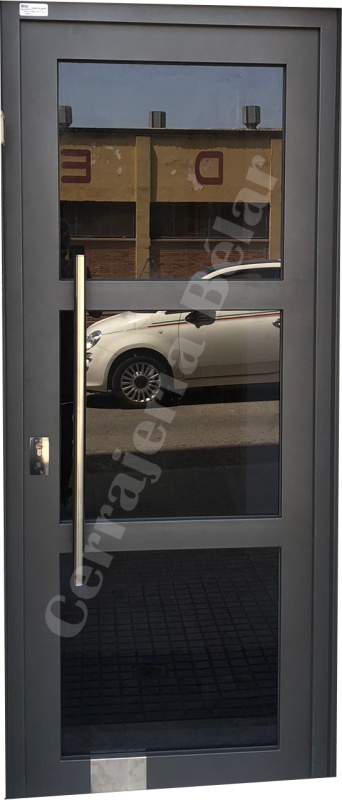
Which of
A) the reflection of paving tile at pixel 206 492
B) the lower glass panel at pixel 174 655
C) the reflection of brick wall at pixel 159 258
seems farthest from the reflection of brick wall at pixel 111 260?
the lower glass panel at pixel 174 655

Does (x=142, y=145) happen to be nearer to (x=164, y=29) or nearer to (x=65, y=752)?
(x=164, y=29)

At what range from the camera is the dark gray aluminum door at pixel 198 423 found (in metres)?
2.66

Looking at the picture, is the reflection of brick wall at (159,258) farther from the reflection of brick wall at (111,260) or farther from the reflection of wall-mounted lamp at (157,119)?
the reflection of wall-mounted lamp at (157,119)

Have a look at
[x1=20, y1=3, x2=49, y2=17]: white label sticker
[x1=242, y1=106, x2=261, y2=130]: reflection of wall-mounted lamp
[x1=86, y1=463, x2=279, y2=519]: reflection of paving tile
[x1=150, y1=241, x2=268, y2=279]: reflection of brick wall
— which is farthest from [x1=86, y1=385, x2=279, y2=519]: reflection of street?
[x1=20, y1=3, x2=49, y2=17]: white label sticker

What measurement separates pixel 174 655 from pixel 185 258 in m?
1.20

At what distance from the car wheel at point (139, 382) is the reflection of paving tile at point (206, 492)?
22 centimetres

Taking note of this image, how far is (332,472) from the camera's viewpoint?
2836 millimetres

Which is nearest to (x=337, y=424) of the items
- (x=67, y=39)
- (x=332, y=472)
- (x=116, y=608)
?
(x=332, y=472)

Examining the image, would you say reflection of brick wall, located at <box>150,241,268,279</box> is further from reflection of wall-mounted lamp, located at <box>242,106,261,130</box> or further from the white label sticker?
the white label sticker

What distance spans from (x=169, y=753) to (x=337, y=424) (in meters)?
1.10

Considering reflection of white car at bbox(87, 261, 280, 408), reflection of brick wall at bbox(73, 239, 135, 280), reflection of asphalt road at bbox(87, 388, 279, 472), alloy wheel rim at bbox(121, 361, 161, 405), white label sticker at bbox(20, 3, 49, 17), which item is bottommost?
reflection of asphalt road at bbox(87, 388, 279, 472)

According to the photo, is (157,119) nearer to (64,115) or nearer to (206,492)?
(64,115)

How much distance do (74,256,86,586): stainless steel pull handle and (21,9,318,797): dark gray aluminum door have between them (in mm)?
107

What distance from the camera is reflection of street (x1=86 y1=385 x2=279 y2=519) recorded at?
2.75 metres
